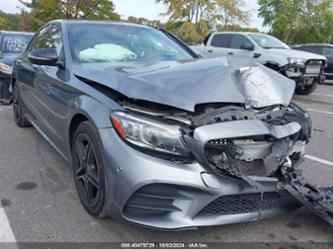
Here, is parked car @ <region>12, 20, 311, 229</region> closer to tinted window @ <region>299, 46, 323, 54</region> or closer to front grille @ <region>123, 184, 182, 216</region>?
front grille @ <region>123, 184, 182, 216</region>

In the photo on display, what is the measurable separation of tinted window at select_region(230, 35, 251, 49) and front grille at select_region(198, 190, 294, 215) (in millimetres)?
9092

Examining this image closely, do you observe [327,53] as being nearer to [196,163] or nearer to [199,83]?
[199,83]

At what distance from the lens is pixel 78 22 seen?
4.02 meters

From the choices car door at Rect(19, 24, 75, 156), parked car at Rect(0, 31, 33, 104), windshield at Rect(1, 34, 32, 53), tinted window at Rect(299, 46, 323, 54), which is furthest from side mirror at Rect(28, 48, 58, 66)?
tinted window at Rect(299, 46, 323, 54)

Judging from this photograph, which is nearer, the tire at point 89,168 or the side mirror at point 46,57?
the tire at point 89,168

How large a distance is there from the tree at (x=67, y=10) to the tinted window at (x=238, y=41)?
22566mm

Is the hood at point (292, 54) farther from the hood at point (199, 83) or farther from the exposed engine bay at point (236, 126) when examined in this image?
the exposed engine bay at point (236, 126)

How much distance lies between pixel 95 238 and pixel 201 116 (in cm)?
119

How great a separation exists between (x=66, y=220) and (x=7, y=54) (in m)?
6.72

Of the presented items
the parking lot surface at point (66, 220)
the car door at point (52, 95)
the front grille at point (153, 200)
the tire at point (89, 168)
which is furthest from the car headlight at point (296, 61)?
the front grille at point (153, 200)

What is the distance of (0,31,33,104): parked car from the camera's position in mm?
7680

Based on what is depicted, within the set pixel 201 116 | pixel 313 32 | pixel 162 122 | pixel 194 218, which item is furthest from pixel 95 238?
pixel 313 32

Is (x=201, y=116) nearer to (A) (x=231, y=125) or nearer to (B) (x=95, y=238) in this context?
(A) (x=231, y=125)

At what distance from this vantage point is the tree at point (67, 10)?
3097 centimetres
